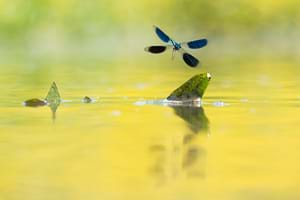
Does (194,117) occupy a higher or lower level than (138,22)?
lower

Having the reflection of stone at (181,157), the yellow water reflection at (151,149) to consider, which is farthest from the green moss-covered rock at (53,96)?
the reflection of stone at (181,157)

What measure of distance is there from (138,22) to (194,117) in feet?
63.0

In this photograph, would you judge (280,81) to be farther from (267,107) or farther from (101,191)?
(101,191)

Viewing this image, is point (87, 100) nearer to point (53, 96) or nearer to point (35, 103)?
point (53, 96)

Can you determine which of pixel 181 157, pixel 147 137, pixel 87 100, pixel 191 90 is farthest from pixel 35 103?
pixel 181 157

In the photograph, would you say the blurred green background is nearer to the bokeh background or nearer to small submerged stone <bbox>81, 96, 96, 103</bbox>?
the bokeh background

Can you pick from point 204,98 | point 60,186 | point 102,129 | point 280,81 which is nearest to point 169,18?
point 280,81

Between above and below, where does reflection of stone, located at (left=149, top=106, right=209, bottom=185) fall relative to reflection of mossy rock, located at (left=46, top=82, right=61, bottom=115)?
below

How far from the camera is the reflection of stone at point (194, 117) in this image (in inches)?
222

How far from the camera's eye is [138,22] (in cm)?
2530

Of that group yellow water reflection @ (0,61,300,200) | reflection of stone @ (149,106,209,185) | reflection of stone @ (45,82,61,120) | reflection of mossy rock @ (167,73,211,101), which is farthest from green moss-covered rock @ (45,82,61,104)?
reflection of stone @ (149,106,209,185)

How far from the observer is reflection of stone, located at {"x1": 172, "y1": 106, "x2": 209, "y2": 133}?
564 cm

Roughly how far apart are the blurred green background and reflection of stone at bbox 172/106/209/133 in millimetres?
17189

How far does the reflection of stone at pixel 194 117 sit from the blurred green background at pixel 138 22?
17189mm
